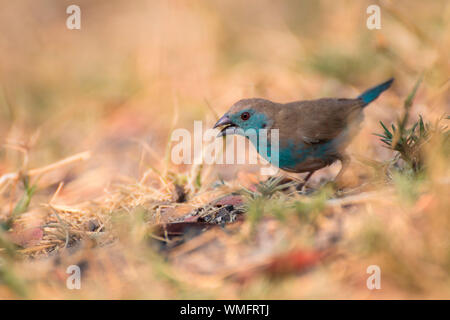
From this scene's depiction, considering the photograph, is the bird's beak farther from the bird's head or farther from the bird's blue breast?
the bird's blue breast

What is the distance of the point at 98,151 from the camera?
5.18 m

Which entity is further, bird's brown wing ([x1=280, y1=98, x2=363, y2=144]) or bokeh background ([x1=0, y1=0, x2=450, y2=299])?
bird's brown wing ([x1=280, y1=98, x2=363, y2=144])

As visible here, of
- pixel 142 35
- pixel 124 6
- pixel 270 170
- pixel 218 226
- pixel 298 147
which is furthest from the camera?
pixel 124 6

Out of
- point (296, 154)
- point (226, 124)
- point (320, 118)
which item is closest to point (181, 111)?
point (226, 124)

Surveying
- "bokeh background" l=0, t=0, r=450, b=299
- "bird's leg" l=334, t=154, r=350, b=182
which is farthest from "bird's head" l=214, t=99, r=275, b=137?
"bird's leg" l=334, t=154, r=350, b=182

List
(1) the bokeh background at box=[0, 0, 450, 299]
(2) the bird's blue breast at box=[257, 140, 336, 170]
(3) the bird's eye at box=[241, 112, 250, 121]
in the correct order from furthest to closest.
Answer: (3) the bird's eye at box=[241, 112, 250, 121]
(2) the bird's blue breast at box=[257, 140, 336, 170]
(1) the bokeh background at box=[0, 0, 450, 299]

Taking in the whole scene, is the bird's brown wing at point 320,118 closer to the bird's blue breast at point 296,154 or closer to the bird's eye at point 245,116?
the bird's blue breast at point 296,154

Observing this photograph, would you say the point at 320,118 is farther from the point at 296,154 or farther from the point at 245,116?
the point at 245,116

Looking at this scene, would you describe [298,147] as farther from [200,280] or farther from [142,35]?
[142,35]

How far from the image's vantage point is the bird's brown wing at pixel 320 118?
3.57 m

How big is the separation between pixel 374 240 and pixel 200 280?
2.62 feet

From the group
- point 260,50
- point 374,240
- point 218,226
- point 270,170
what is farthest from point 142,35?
point 374,240

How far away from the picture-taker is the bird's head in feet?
11.6

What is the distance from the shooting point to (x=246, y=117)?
354cm
